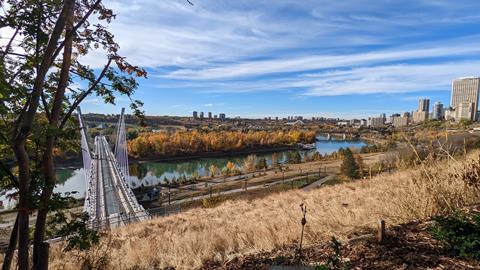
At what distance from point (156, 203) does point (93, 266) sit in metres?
43.0

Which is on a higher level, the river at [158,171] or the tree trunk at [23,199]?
the tree trunk at [23,199]

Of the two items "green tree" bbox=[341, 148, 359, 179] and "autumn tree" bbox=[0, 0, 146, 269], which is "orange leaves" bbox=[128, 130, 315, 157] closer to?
"green tree" bbox=[341, 148, 359, 179]

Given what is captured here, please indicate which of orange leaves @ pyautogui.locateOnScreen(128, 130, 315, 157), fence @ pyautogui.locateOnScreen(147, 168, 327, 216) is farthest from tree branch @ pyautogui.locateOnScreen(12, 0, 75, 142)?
orange leaves @ pyautogui.locateOnScreen(128, 130, 315, 157)

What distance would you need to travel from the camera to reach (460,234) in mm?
3334

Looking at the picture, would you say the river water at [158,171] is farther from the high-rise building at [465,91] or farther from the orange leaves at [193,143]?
the high-rise building at [465,91]

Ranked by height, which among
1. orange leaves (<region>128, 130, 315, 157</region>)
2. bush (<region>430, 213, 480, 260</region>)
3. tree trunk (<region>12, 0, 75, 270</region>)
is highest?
tree trunk (<region>12, 0, 75, 270</region>)

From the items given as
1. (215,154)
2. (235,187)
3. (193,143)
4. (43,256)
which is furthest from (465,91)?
(215,154)

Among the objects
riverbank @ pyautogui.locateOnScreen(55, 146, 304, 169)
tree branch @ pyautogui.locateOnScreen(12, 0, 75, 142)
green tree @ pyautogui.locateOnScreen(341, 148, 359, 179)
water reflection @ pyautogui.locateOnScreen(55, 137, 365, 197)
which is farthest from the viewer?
riverbank @ pyautogui.locateOnScreen(55, 146, 304, 169)

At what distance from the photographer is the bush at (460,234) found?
314cm

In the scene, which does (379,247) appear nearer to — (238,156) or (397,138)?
(397,138)

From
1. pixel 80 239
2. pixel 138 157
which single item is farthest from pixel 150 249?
pixel 138 157

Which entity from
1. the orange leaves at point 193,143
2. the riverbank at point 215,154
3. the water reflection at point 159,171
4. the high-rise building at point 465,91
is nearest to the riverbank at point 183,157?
the riverbank at point 215,154

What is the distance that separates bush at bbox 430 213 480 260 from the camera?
3137 millimetres

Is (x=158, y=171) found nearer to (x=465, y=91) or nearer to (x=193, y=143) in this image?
(x=193, y=143)
